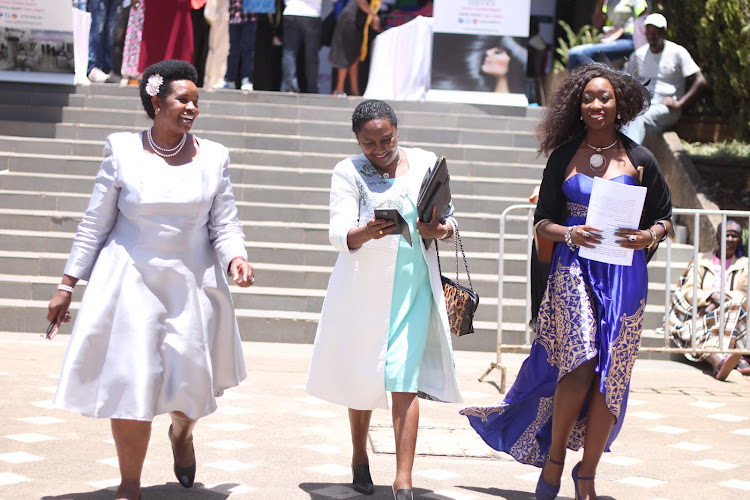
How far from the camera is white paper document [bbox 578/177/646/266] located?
476 centimetres

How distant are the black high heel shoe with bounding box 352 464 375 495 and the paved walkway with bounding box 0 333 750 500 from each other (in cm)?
6

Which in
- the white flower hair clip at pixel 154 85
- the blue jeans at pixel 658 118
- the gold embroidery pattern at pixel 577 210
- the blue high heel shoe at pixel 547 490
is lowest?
the blue high heel shoe at pixel 547 490

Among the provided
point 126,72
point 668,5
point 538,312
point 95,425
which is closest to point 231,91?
point 126,72

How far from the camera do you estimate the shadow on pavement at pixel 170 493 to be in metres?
4.68

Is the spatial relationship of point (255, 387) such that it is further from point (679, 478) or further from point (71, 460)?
point (679, 478)

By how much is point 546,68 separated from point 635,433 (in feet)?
43.5

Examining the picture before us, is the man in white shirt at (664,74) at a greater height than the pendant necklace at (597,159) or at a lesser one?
greater

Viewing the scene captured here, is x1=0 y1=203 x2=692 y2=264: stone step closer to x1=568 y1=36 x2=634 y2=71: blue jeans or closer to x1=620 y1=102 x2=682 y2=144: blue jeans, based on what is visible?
x1=620 y1=102 x2=682 y2=144: blue jeans

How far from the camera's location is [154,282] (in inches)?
178

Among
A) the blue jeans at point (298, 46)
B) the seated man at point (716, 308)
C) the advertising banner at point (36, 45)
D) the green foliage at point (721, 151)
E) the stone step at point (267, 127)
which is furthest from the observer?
the blue jeans at point (298, 46)

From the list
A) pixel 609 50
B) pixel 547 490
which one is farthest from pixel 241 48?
pixel 547 490

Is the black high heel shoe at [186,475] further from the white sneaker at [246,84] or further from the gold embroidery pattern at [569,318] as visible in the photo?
the white sneaker at [246,84]

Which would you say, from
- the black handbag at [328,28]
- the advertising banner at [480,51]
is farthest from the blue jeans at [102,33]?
the advertising banner at [480,51]

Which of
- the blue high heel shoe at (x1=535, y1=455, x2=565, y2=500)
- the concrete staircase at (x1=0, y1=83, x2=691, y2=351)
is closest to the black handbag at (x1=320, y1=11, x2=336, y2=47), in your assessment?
the concrete staircase at (x1=0, y1=83, x2=691, y2=351)
